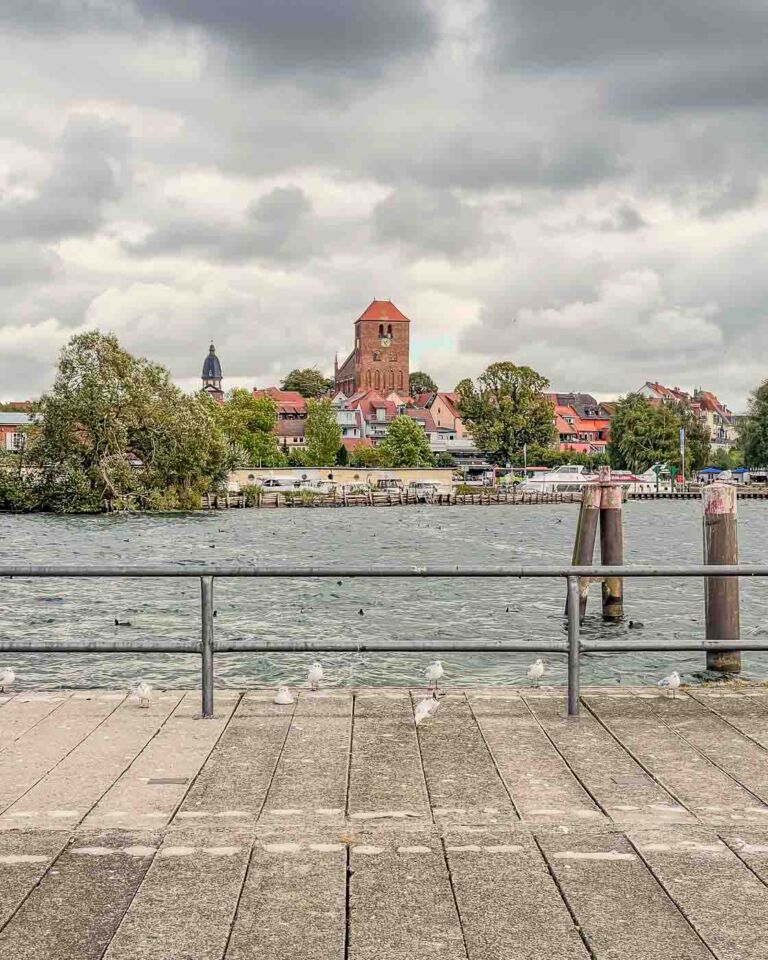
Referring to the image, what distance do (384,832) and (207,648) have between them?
8.15 ft

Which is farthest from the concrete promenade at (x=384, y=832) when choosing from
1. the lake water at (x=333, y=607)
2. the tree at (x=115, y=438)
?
the tree at (x=115, y=438)

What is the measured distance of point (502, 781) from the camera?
18.1 feet

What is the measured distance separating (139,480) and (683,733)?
69.5 m

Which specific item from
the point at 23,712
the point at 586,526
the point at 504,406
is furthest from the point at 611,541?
the point at 504,406

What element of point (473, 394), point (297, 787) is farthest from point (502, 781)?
point (473, 394)

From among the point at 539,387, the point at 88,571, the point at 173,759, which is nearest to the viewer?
the point at 173,759

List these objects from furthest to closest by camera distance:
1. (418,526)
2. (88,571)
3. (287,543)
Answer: (418,526), (287,543), (88,571)

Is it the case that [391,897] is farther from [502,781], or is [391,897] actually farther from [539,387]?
[539,387]

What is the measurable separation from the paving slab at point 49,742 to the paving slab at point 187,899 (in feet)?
3.58

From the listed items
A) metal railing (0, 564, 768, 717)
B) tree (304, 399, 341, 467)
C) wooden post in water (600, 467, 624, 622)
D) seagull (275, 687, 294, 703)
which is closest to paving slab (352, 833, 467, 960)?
metal railing (0, 564, 768, 717)

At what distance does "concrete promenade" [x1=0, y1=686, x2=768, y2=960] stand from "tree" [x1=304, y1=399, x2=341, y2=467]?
147725 mm

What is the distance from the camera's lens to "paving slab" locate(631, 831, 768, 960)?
370cm

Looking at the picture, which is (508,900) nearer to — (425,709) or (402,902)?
(402,902)

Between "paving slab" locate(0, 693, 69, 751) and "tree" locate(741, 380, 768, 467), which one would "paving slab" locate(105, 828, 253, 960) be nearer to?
"paving slab" locate(0, 693, 69, 751)
